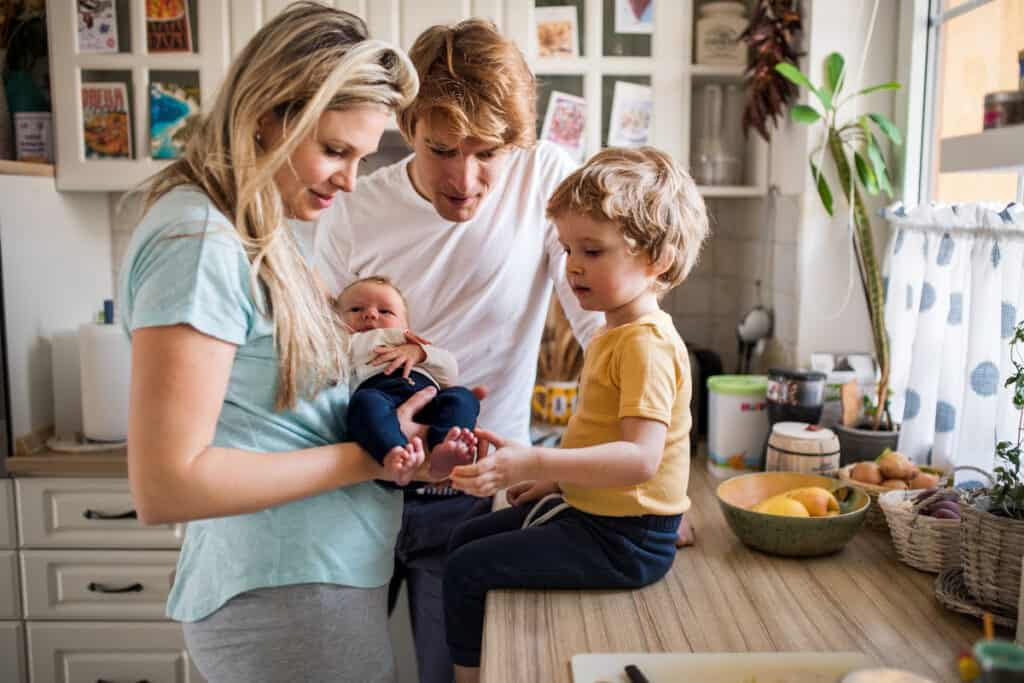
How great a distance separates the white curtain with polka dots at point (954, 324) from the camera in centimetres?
174

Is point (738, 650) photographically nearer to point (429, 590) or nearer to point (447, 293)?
point (429, 590)

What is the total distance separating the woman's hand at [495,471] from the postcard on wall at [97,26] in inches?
74.3

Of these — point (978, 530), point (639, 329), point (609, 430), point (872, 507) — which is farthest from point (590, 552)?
point (872, 507)

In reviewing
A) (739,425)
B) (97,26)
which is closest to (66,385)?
(97,26)

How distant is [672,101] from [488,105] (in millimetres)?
1227

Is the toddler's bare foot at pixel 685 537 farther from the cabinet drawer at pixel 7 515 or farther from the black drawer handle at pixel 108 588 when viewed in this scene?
the cabinet drawer at pixel 7 515

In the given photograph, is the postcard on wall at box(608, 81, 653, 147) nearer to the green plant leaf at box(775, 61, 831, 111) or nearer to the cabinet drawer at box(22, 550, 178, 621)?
the green plant leaf at box(775, 61, 831, 111)

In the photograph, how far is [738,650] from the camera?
4.20ft

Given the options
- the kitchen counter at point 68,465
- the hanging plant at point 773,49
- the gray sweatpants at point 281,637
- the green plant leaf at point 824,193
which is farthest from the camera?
the kitchen counter at point 68,465

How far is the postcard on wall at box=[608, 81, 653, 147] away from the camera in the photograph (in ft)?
8.46

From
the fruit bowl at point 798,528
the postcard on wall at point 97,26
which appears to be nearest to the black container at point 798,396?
the fruit bowl at point 798,528

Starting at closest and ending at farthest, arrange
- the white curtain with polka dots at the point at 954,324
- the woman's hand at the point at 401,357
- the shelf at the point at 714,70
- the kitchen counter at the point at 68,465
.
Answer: the woman's hand at the point at 401,357
the white curtain with polka dots at the point at 954,324
the kitchen counter at the point at 68,465
the shelf at the point at 714,70

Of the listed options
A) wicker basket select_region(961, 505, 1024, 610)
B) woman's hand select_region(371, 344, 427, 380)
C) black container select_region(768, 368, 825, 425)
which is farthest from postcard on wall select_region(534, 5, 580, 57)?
wicker basket select_region(961, 505, 1024, 610)

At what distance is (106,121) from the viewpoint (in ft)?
8.52
